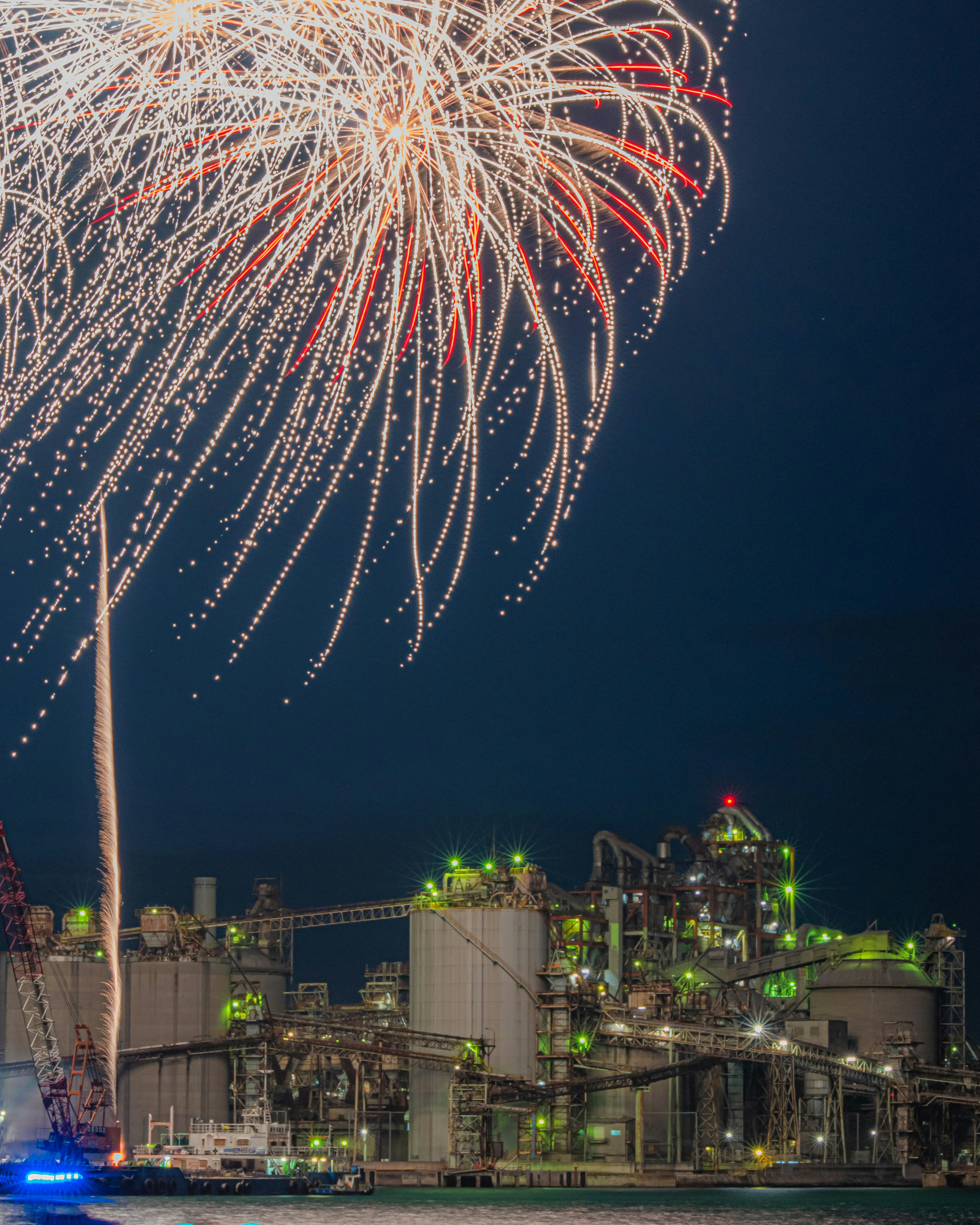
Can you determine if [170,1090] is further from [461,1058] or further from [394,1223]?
[394,1223]

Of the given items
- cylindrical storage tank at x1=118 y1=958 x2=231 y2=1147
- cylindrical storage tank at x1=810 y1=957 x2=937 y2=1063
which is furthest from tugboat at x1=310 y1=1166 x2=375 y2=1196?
cylindrical storage tank at x1=810 y1=957 x2=937 y2=1063

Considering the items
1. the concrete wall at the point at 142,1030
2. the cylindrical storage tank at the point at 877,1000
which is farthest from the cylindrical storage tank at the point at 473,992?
the cylindrical storage tank at the point at 877,1000

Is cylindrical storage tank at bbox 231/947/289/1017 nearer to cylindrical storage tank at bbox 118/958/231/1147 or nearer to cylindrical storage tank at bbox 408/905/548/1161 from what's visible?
cylindrical storage tank at bbox 118/958/231/1147

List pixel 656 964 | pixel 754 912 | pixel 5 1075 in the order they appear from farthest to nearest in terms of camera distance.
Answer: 1. pixel 754 912
2. pixel 656 964
3. pixel 5 1075

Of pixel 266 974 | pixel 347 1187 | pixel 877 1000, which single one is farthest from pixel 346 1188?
pixel 877 1000

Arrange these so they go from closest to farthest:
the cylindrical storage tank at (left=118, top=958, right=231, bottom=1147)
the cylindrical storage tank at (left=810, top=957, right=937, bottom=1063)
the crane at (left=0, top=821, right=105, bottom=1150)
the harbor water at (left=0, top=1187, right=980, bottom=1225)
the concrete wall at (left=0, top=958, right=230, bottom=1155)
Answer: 1. the harbor water at (left=0, top=1187, right=980, bottom=1225)
2. the crane at (left=0, top=821, right=105, bottom=1150)
3. the concrete wall at (left=0, top=958, right=230, bottom=1155)
4. the cylindrical storage tank at (left=118, top=958, right=231, bottom=1147)
5. the cylindrical storage tank at (left=810, top=957, right=937, bottom=1063)

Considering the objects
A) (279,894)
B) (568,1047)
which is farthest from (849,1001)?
(279,894)
